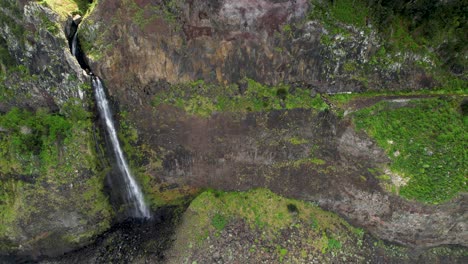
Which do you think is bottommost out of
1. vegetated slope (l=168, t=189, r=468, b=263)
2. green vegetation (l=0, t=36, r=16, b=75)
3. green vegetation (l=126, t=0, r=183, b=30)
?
vegetated slope (l=168, t=189, r=468, b=263)

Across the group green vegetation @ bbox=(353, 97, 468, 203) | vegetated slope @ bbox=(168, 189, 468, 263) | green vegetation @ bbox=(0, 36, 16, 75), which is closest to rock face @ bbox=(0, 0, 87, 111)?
green vegetation @ bbox=(0, 36, 16, 75)

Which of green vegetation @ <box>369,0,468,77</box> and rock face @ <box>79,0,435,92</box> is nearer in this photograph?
green vegetation @ <box>369,0,468,77</box>

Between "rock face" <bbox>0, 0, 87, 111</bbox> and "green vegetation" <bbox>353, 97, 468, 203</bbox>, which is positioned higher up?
"rock face" <bbox>0, 0, 87, 111</bbox>

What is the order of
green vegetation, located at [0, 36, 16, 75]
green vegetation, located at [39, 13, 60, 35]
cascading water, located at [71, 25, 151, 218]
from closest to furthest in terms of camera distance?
green vegetation, located at [39, 13, 60, 35] < green vegetation, located at [0, 36, 16, 75] < cascading water, located at [71, 25, 151, 218]

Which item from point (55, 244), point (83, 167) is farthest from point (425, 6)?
point (55, 244)

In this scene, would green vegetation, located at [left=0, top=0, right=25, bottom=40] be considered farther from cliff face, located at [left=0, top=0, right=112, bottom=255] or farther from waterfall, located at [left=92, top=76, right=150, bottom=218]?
waterfall, located at [left=92, top=76, right=150, bottom=218]

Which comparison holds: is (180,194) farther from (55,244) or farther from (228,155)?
(55,244)

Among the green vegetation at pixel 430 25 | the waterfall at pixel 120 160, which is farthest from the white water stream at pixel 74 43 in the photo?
the green vegetation at pixel 430 25

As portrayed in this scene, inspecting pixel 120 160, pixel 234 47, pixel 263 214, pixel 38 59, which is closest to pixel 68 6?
pixel 38 59
